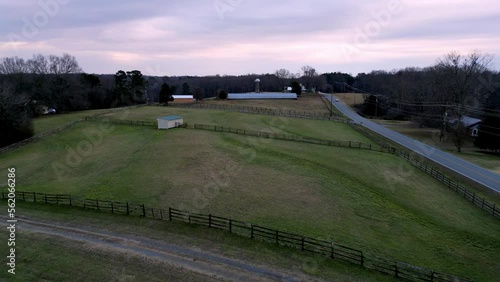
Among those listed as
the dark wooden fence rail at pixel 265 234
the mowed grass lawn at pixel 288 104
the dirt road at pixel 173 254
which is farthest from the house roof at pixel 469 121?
the dirt road at pixel 173 254

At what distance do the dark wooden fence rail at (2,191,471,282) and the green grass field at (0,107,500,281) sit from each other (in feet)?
4.27

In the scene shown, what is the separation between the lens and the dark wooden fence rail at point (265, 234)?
1897 cm

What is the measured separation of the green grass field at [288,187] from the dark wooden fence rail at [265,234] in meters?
1.30

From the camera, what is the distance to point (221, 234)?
2256 cm

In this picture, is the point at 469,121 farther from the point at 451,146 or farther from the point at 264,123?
the point at 264,123

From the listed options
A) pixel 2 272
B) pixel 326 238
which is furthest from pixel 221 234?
pixel 2 272

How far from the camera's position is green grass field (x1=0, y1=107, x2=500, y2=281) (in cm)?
2328

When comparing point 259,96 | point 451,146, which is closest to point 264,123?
point 451,146

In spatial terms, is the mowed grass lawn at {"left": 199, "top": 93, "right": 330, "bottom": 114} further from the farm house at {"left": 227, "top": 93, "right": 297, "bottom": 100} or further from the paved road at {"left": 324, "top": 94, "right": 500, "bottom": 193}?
the paved road at {"left": 324, "top": 94, "right": 500, "bottom": 193}

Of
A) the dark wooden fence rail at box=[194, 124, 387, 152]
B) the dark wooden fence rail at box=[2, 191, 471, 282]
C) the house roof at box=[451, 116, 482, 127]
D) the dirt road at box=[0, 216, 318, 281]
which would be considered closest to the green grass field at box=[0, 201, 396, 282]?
the dirt road at box=[0, 216, 318, 281]

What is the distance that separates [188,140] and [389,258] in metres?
30.3

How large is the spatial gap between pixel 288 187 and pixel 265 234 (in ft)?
29.5

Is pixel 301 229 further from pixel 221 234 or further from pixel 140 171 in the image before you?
pixel 140 171

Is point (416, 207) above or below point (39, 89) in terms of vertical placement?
below
